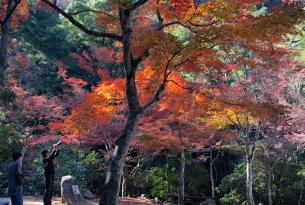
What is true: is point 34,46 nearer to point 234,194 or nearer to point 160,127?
point 160,127

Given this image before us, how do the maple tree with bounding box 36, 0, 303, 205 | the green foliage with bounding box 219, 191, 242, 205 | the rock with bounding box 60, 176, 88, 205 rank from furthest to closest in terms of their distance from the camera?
the green foliage with bounding box 219, 191, 242, 205
the rock with bounding box 60, 176, 88, 205
the maple tree with bounding box 36, 0, 303, 205

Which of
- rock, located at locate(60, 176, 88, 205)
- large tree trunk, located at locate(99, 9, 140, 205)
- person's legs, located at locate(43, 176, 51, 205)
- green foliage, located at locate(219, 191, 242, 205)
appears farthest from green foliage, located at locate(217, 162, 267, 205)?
person's legs, located at locate(43, 176, 51, 205)

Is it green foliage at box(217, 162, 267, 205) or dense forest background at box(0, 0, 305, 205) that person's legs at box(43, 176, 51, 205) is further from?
green foliage at box(217, 162, 267, 205)

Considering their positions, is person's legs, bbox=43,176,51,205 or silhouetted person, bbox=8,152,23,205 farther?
person's legs, bbox=43,176,51,205

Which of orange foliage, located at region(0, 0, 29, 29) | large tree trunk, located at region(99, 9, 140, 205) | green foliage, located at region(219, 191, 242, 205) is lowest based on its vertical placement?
green foliage, located at region(219, 191, 242, 205)

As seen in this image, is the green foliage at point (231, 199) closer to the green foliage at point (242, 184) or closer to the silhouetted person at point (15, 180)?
the green foliage at point (242, 184)

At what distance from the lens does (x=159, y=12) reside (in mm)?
9148

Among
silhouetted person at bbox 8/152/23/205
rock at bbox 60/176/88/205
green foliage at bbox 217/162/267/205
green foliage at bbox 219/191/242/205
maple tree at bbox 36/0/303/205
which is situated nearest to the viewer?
silhouetted person at bbox 8/152/23/205

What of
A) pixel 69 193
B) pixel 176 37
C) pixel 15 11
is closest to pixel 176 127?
pixel 69 193

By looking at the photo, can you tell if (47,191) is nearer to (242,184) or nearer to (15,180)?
(15,180)

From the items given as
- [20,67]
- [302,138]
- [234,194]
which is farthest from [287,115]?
[20,67]

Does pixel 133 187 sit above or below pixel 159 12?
below

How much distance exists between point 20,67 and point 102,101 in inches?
376

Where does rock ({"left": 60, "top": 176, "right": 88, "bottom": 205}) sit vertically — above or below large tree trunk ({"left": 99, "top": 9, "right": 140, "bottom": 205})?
below
